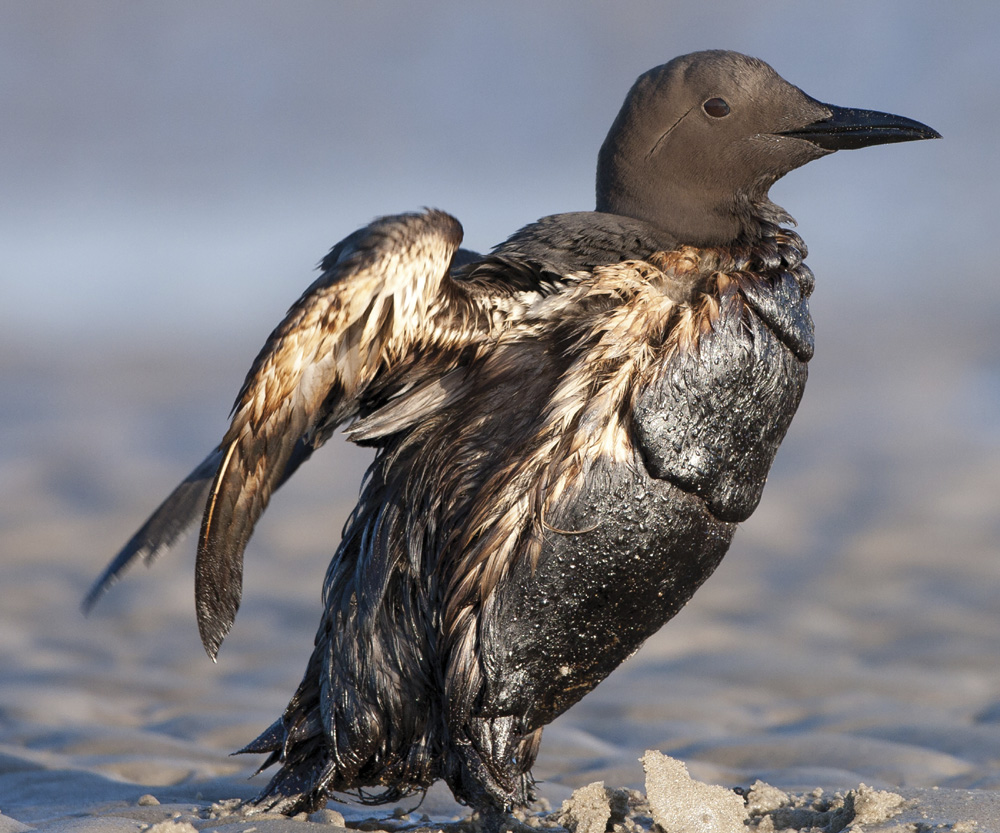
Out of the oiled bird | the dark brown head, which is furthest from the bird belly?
the dark brown head

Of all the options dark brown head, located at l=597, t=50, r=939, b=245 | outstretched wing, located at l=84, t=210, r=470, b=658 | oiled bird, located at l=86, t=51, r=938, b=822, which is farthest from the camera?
dark brown head, located at l=597, t=50, r=939, b=245

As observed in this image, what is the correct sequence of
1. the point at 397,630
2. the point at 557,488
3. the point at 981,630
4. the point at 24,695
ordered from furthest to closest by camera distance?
the point at 981,630, the point at 24,695, the point at 397,630, the point at 557,488

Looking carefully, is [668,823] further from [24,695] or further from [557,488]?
[24,695]

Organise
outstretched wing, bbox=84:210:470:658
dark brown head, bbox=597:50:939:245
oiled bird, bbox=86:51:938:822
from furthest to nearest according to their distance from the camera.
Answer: dark brown head, bbox=597:50:939:245 < oiled bird, bbox=86:51:938:822 < outstretched wing, bbox=84:210:470:658

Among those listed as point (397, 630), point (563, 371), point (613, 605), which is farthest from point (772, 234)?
point (397, 630)

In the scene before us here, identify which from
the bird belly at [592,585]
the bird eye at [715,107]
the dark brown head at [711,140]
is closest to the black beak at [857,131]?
the dark brown head at [711,140]

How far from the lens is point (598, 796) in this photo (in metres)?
3.88

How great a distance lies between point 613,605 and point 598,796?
648 mm

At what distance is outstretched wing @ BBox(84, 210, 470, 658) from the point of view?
3.28 metres

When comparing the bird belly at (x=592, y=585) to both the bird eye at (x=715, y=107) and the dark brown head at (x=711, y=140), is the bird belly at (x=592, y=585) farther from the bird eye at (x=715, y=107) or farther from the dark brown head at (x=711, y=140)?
the bird eye at (x=715, y=107)

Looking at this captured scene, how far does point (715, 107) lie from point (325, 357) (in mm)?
1544

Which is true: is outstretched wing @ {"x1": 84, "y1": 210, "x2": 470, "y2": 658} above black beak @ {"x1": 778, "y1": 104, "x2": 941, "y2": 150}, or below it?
below

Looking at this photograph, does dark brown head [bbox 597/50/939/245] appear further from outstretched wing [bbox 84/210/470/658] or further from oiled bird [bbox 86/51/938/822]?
outstretched wing [bbox 84/210/470/658]

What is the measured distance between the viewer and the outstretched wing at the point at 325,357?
10.7 ft
